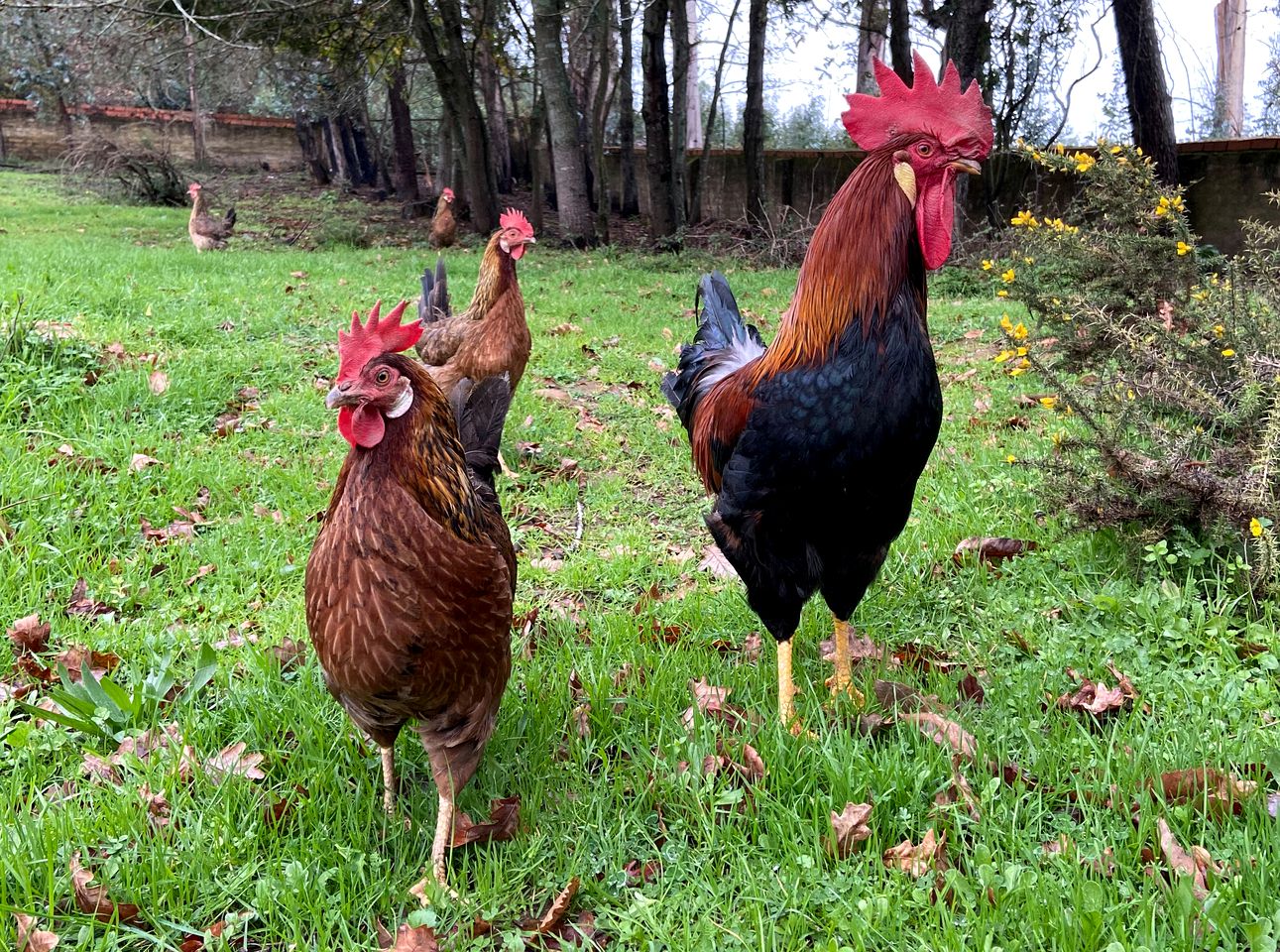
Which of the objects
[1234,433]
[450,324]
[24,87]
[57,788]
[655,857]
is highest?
[24,87]

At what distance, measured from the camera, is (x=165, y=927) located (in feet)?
6.69

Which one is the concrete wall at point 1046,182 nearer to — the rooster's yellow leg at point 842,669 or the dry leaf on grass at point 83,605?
the rooster's yellow leg at point 842,669

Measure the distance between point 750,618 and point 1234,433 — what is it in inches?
85.0

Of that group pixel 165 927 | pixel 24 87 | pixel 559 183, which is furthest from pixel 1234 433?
pixel 24 87

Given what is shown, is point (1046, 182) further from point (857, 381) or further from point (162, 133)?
point (162, 133)

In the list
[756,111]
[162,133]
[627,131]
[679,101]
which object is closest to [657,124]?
[679,101]

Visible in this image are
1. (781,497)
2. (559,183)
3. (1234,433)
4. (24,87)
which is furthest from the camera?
(24,87)

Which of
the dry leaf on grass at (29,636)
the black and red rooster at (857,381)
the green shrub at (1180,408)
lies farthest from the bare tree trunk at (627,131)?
the dry leaf on grass at (29,636)

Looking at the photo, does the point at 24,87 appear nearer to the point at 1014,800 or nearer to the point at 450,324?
the point at 450,324

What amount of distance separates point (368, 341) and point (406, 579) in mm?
631

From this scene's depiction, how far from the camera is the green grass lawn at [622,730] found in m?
2.03

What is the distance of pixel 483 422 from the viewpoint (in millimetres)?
3080

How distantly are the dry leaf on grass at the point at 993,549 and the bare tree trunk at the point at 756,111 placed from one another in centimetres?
1269

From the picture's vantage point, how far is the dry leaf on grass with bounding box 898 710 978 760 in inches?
98.0
